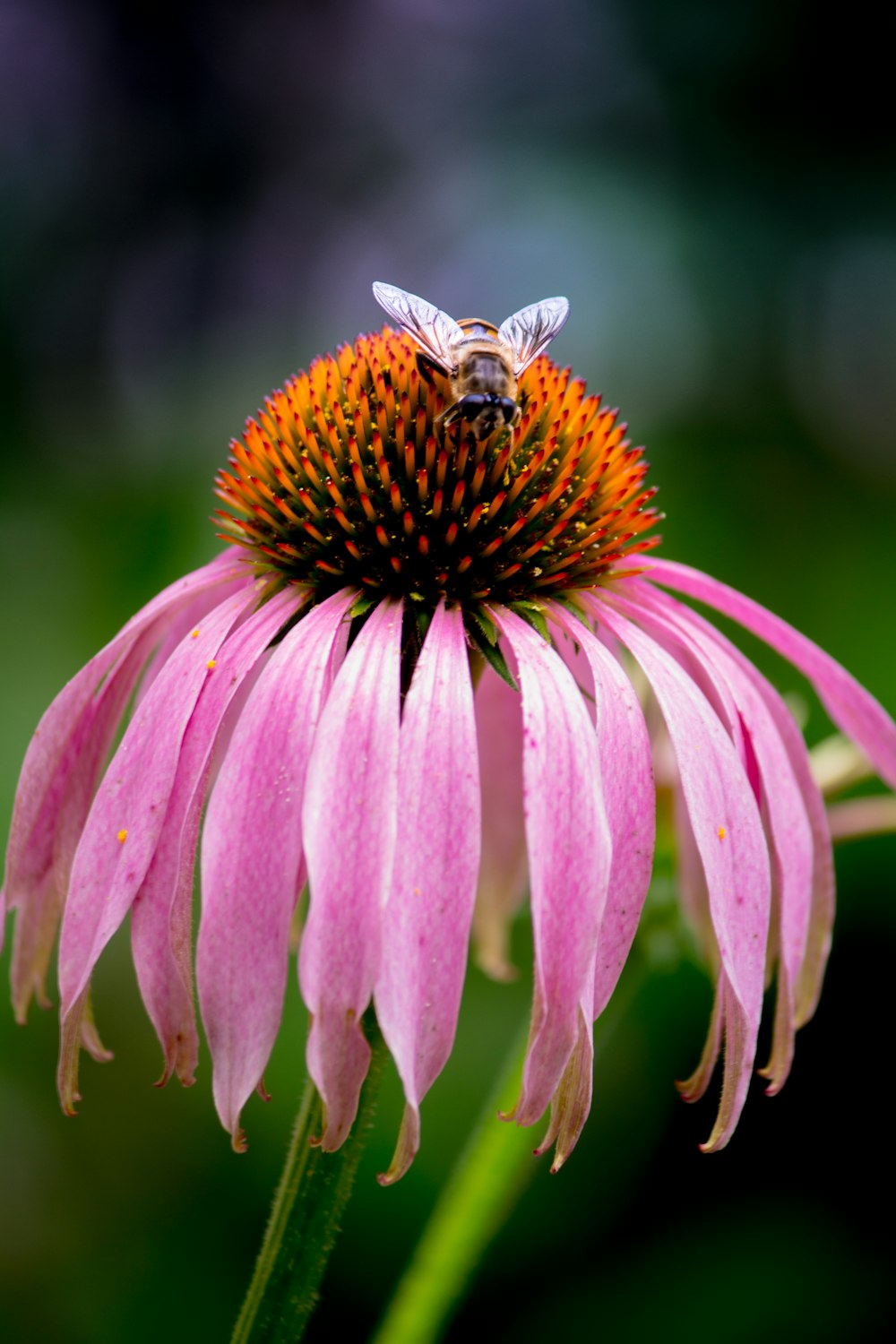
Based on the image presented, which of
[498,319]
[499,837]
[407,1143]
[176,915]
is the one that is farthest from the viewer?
[498,319]

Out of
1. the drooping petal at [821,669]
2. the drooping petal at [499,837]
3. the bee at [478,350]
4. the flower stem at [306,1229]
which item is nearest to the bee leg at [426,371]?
the bee at [478,350]

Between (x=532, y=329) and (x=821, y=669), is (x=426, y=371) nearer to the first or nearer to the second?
(x=532, y=329)

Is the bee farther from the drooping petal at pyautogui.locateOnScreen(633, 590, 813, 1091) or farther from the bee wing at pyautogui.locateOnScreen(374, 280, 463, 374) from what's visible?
the drooping petal at pyautogui.locateOnScreen(633, 590, 813, 1091)

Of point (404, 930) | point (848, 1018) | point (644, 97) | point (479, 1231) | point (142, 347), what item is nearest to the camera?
point (404, 930)

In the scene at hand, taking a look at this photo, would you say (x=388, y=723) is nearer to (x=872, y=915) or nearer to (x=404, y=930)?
(x=404, y=930)

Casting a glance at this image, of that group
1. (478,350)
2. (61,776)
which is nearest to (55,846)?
(61,776)

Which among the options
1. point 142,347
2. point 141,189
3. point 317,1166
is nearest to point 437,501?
point 317,1166
